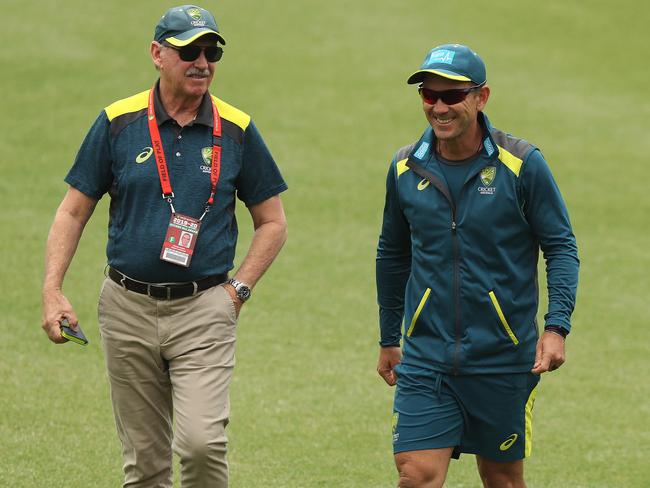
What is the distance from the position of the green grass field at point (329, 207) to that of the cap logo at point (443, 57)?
318 centimetres

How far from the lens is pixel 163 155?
6.22m

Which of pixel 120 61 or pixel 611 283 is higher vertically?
pixel 120 61

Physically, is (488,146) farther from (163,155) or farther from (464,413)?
(163,155)

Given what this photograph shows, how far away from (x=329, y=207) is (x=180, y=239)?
32.5 feet

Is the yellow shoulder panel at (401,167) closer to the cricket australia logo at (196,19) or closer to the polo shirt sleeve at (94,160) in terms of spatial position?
the cricket australia logo at (196,19)

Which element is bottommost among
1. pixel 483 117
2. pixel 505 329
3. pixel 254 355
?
pixel 254 355

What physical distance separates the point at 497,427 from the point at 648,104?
52.9 feet

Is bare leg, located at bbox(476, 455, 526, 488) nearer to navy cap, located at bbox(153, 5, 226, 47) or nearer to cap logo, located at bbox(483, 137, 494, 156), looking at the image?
cap logo, located at bbox(483, 137, 494, 156)

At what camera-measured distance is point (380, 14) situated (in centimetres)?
2509

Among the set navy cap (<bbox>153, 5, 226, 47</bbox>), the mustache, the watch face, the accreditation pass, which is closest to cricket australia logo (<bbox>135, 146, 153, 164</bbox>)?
the accreditation pass

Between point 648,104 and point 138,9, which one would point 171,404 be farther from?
point 138,9

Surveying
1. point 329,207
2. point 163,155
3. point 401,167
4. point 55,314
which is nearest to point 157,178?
point 163,155

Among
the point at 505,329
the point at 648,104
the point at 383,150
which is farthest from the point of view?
the point at 648,104

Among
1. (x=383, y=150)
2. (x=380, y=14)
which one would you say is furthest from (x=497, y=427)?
(x=380, y=14)
